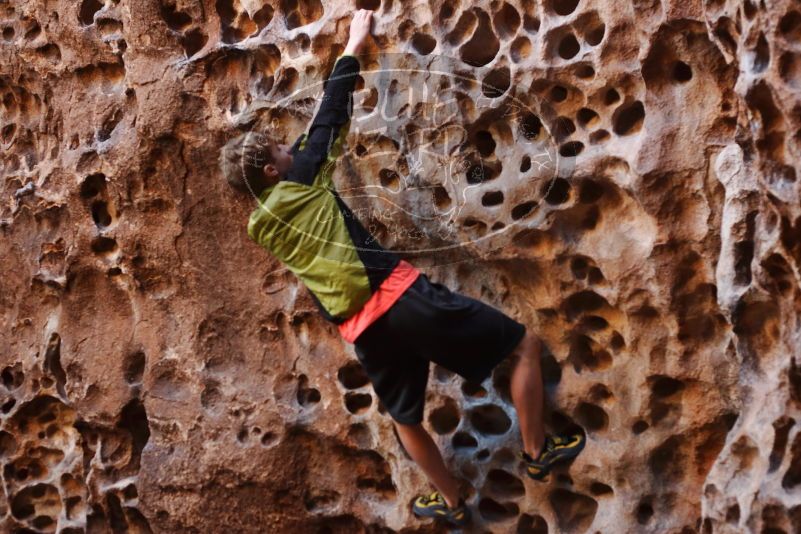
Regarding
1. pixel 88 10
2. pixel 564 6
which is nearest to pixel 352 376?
pixel 564 6

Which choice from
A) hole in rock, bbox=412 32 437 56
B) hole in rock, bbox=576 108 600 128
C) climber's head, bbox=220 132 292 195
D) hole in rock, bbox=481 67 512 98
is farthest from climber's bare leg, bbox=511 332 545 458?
hole in rock, bbox=412 32 437 56

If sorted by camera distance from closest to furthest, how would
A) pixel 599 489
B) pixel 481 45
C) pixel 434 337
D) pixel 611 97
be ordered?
1. pixel 434 337
2. pixel 611 97
3. pixel 599 489
4. pixel 481 45

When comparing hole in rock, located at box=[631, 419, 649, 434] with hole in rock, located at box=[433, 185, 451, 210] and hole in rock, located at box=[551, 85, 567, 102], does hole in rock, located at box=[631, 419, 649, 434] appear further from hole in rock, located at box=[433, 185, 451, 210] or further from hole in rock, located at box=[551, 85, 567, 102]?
hole in rock, located at box=[551, 85, 567, 102]

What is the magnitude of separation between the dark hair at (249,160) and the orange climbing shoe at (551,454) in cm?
115

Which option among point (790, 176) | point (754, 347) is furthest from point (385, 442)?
point (790, 176)

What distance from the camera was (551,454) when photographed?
319cm

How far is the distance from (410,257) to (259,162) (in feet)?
2.08

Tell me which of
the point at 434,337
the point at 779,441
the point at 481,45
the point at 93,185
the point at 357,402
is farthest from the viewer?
the point at 93,185

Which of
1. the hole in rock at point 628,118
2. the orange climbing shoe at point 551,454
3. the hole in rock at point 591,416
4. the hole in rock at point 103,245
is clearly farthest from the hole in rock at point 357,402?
the hole in rock at point 628,118

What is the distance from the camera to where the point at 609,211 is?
10.4 ft

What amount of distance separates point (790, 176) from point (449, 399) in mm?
1357

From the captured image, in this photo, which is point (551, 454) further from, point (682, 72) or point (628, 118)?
point (682, 72)

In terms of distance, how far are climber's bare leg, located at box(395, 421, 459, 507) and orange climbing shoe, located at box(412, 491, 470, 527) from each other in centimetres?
7

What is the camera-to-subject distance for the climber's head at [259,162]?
3141mm
